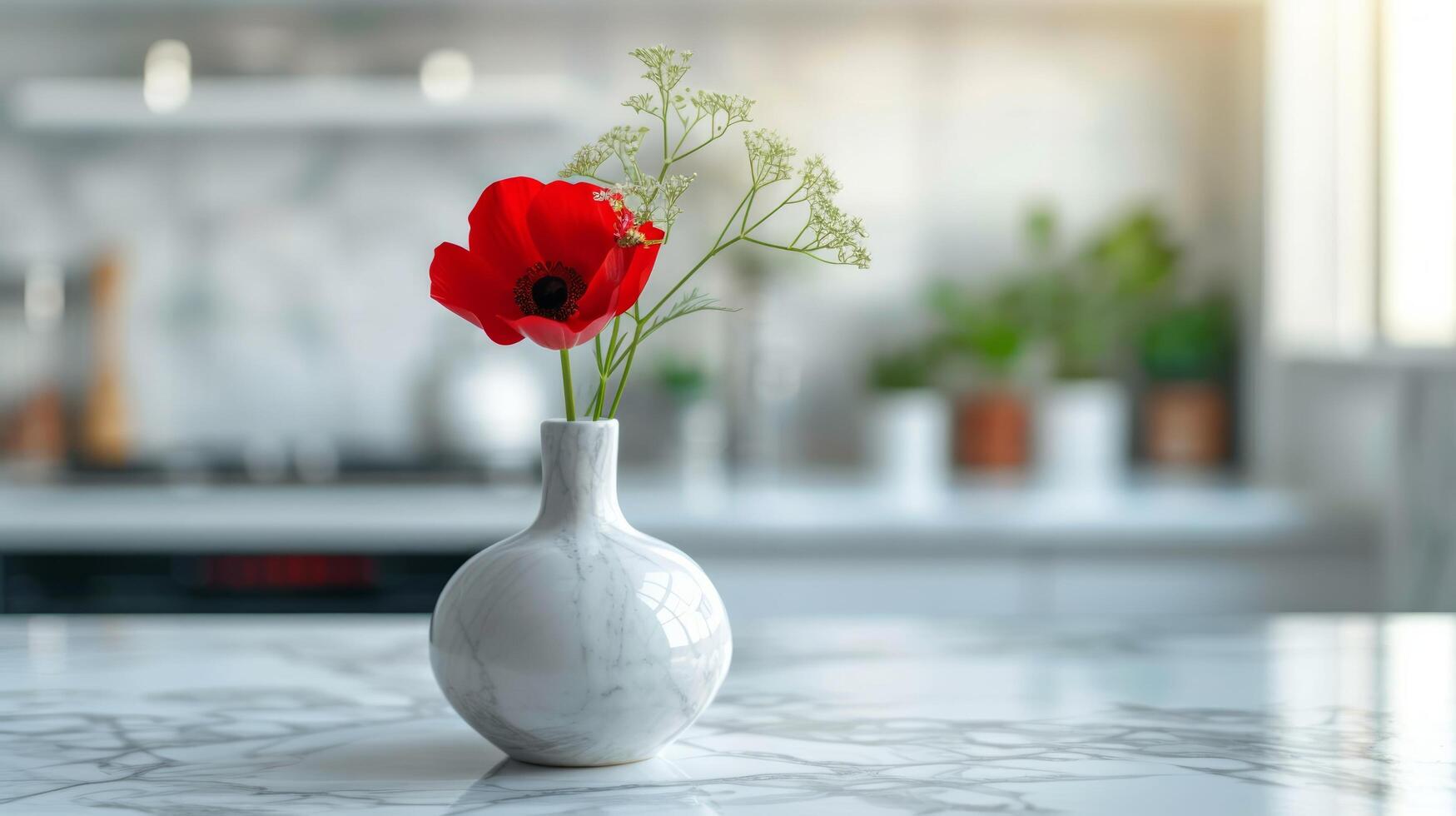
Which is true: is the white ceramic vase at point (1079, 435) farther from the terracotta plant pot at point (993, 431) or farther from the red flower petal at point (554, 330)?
the red flower petal at point (554, 330)

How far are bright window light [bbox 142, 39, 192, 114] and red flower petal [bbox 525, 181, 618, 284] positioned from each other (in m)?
2.00

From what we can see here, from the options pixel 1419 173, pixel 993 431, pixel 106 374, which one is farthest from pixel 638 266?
pixel 106 374

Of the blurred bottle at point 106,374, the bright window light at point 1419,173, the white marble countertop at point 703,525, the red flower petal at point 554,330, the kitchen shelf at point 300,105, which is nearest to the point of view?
the red flower petal at point 554,330

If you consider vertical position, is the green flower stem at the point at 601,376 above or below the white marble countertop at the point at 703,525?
above

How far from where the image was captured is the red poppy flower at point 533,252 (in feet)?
2.17

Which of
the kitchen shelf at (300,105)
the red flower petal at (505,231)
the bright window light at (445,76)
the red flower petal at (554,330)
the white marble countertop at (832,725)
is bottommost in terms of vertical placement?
the white marble countertop at (832,725)

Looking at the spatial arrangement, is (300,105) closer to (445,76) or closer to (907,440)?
(445,76)

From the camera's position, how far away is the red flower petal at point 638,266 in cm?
65

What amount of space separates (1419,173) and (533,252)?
1779 millimetres

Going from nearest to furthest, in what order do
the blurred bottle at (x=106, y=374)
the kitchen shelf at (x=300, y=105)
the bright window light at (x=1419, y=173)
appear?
1. the bright window light at (x=1419, y=173)
2. the kitchen shelf at (x=300, y=105)
3. the blurred bottle at (x=106, y=374)

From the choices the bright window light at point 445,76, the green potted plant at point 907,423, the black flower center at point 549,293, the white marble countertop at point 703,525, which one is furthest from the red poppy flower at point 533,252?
the bright window light at point 445,76

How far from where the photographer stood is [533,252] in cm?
67

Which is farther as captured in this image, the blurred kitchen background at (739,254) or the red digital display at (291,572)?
the blurred kitchen background at (739,254)

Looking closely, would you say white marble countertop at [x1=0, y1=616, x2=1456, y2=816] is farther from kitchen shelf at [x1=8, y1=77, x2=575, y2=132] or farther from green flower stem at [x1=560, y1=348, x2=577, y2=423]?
kitchen shelf at [x1=8, y1=77, x2=575, y2=132]
